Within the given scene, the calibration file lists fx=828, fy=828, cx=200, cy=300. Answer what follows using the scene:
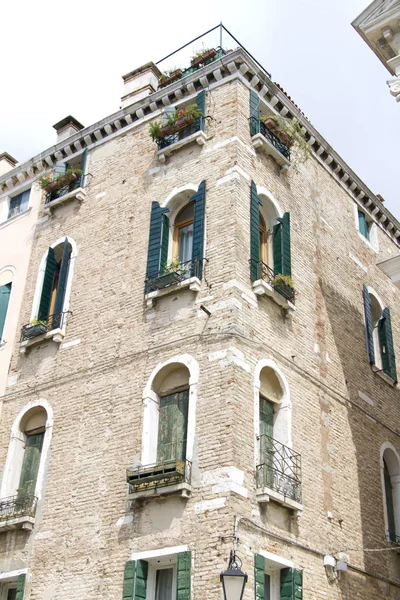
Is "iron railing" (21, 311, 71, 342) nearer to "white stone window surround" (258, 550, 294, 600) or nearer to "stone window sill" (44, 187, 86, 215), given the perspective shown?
"stone window sill" (44, 187, 86, 215)

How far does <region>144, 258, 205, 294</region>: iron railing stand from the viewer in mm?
16141

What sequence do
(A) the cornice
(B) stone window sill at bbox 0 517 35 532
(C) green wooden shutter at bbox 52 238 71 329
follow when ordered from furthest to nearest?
(A) the cornice → (C) green wooden shutter at bbox 52 238 71 329 → (B) stone window sill at bbox 0 517 35 532

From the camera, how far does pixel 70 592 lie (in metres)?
14.6

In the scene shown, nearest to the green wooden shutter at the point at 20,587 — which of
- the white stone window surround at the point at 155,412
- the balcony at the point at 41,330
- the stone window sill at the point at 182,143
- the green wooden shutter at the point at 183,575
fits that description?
the white stone window surround at the point at 155,412

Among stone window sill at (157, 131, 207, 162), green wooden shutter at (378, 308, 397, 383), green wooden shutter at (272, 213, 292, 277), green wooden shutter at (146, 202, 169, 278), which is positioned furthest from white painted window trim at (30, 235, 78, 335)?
green wooden shutter at (378, 308, 397, 383)

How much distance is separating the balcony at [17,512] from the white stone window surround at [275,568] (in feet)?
15.5

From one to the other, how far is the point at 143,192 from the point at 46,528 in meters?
7.55

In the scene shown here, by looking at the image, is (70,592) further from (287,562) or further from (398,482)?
(398,482)

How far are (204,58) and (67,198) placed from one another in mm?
4702

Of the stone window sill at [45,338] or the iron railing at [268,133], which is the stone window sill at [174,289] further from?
the iron railing at [268,133]

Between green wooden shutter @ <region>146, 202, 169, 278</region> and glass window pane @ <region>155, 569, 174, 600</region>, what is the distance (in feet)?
19.0

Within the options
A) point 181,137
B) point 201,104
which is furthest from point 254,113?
point 181,137

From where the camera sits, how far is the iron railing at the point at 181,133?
18.3 m

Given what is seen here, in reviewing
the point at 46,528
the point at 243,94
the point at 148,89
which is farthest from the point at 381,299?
the point at 46,528
